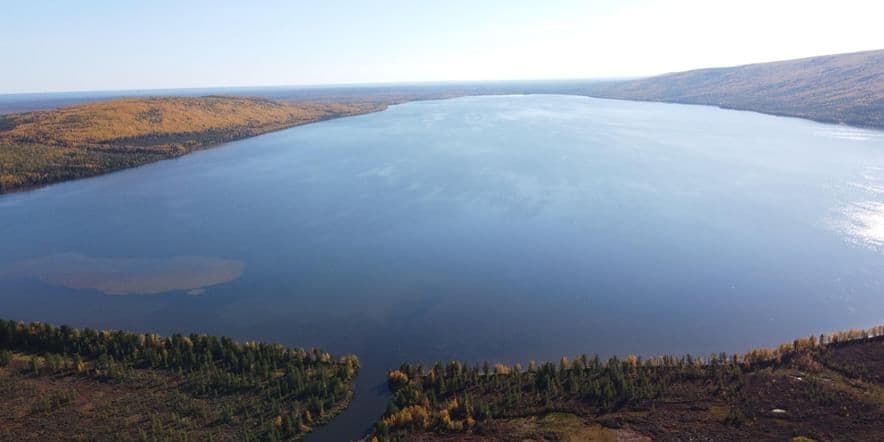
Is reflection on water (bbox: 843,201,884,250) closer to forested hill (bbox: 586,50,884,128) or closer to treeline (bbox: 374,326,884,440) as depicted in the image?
treeline (bbox: 374,326,884,440)

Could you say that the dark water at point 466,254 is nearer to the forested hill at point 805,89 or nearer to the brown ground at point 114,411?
the brown ground at point 114,411

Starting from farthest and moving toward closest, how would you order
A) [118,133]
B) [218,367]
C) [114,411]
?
[118,133] → [218,367] → [114,411]

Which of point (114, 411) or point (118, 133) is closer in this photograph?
point (114, 411)

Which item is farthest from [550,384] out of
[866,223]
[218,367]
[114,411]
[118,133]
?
[118,133]

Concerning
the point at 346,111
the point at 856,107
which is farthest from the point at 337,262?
the point at 346,111

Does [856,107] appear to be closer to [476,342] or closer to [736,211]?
[736,211]

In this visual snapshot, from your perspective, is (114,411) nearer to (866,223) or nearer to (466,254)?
(466,254)

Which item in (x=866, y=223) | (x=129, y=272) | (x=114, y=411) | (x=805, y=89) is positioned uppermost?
(x=805, y=89)
